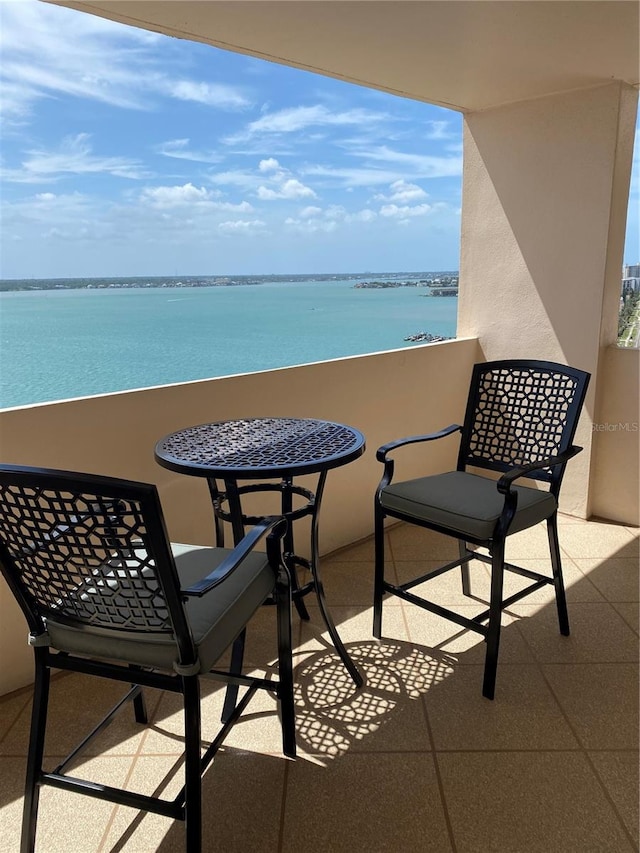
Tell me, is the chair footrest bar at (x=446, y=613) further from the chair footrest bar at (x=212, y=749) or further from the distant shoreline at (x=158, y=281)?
the distant shoreline at (x=158, y=281)

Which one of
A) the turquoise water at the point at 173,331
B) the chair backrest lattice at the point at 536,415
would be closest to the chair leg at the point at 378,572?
the chair backrest lattice at the point at 536,415

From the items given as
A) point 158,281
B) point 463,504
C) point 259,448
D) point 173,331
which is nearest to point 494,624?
point 463,504

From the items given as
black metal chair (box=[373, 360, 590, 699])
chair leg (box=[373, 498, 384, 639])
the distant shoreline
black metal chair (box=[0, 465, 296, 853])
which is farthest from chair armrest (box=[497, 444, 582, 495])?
the distant shoreline

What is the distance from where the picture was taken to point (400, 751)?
5.79 feet

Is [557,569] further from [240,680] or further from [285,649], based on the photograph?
[240,680]

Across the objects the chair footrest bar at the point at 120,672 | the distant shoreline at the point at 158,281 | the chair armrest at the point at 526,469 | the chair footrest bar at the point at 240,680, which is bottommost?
the chair footrest bar at the point at 240,680

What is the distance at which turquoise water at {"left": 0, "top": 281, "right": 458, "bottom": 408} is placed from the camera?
1927 cm

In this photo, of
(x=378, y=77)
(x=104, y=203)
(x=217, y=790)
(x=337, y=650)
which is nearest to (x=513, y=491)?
(x=337, y=650)

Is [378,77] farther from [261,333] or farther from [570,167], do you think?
[261,333]

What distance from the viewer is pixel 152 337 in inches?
848

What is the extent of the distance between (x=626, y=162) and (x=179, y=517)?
9.23ft

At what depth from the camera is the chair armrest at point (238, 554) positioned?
1226mm

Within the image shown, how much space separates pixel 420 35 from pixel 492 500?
5.78ft

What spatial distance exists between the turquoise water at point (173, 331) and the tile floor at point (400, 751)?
632 inches
